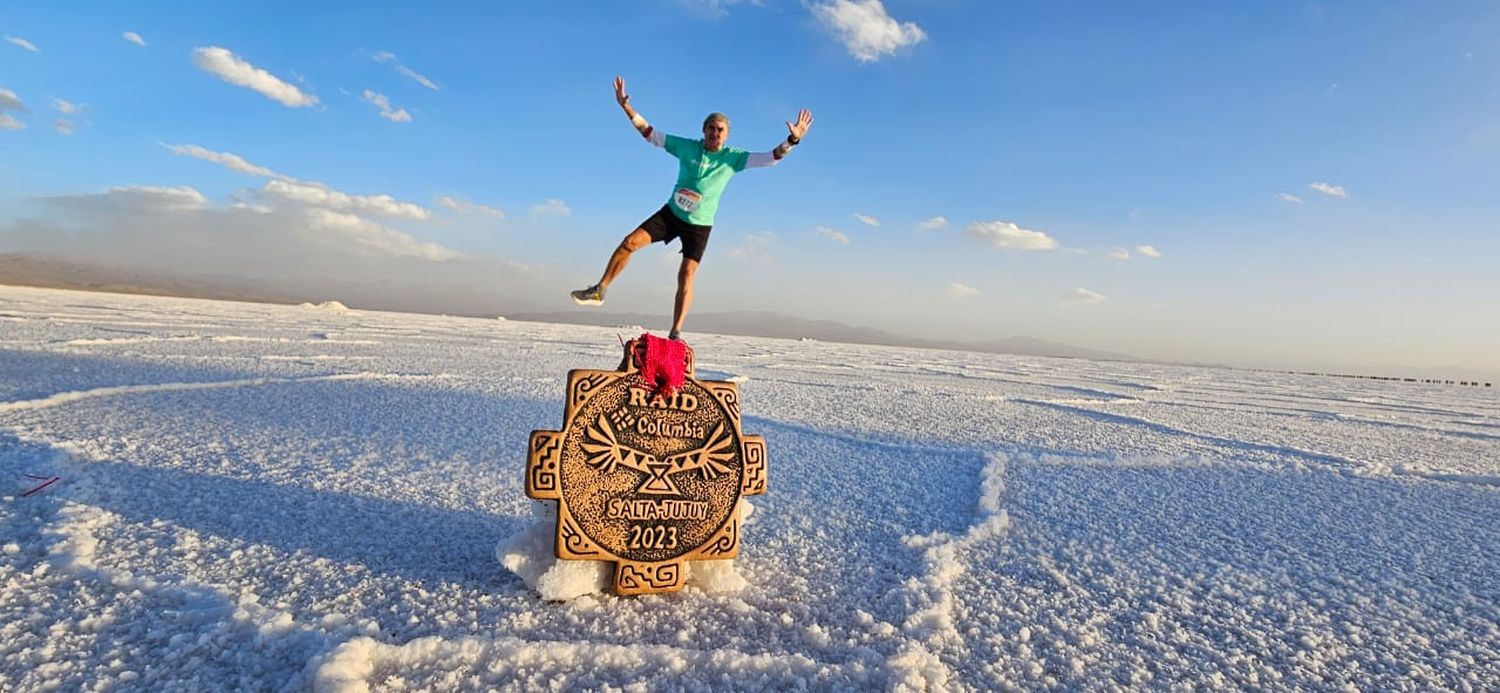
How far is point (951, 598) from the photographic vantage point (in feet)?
5.81

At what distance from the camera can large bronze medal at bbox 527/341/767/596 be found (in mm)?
1706

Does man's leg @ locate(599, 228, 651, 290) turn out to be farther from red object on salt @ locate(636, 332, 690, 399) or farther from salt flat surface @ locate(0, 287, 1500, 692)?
red object on salt @ locate(636, 332, 690, 399)

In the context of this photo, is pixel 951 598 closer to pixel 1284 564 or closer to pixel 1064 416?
pixel 1284 564

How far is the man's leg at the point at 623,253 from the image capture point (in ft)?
10.9

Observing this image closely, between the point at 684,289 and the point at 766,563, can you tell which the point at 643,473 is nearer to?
the point at 766,563

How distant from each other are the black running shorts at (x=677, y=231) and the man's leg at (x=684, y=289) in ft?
0.13

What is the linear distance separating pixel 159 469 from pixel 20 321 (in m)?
9.33

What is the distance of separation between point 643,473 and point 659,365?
280 mm

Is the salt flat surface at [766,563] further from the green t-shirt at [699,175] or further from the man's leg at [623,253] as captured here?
the green t-shirt at [699,175]

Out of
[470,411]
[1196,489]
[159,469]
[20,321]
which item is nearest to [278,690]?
[159,469]

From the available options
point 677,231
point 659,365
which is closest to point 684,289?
point 677,231

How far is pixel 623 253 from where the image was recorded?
3350 mm

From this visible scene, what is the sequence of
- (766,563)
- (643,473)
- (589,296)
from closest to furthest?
(643,473), (766,563), (589,296)

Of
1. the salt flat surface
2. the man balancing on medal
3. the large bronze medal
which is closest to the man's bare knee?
the man balancing on medal
